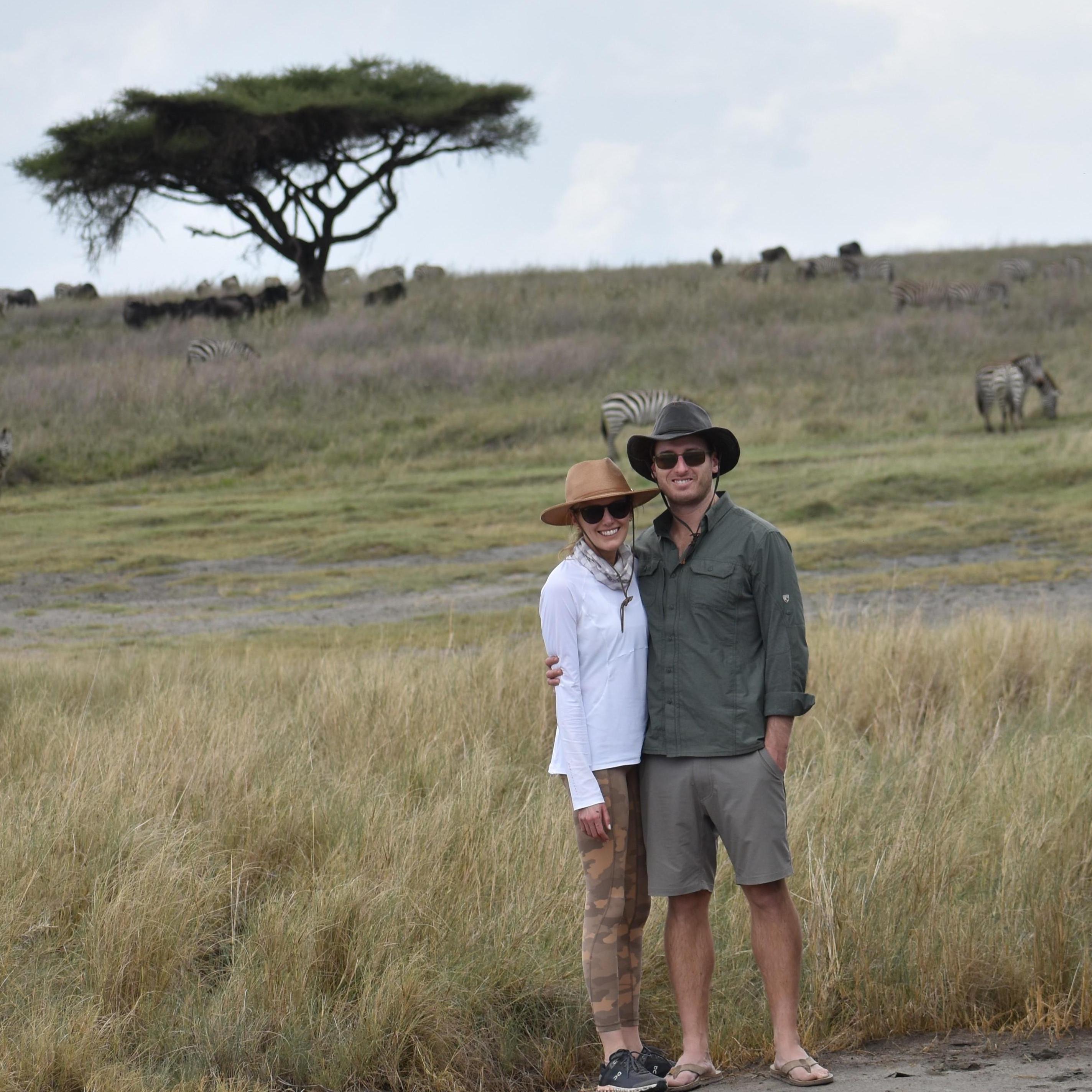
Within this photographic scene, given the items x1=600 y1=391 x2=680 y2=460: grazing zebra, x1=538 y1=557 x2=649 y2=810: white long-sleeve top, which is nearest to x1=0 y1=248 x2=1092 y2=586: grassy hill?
x1=600 y1=391 x2=680 y2=460: grazing zebra

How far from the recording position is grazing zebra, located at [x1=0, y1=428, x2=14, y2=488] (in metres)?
22.0

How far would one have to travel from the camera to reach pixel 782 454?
22.5m

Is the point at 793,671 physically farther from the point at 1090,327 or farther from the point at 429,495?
the point at 1090,327

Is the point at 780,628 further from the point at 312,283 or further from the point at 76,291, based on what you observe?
the point at 76,291

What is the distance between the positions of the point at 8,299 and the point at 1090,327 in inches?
1284

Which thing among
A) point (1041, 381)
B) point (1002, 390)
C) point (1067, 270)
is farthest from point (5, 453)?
point (1067, 270)

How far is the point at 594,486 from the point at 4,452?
20097 millimetres

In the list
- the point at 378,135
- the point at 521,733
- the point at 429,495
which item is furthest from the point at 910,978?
the point at 378,135

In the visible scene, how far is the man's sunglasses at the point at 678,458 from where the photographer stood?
13.5 ft

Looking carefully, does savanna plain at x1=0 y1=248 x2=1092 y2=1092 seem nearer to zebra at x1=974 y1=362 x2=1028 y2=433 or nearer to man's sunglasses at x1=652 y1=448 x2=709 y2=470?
man's sunglasses at x1=652 y1=448 x2=709 y2=470

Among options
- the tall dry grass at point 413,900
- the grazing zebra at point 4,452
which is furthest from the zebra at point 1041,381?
the tall dry grass at point 413,900

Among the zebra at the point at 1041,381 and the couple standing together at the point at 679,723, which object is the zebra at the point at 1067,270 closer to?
the zebra at the point at 1041,381

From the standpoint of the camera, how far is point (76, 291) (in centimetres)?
4828

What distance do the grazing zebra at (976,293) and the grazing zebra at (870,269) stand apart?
3648mm
